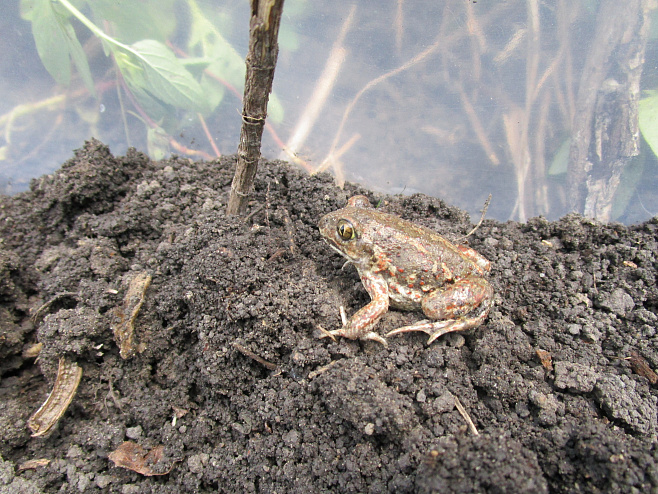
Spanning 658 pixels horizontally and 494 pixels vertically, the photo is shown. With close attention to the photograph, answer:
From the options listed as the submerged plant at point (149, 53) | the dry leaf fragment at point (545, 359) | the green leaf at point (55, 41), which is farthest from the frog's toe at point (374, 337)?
the green leaf at point (55, 41)

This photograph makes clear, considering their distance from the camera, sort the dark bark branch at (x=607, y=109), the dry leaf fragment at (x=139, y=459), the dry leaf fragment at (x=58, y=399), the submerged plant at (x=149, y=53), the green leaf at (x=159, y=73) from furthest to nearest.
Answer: the green leaf at (x=159, y=73), the submerged plant at (x=149, y=53), the dark bark branch at (x=607, y=109), the dry leaf fragment at (x=58, y=399), the dry leaf fragment at (x=139, y=459)

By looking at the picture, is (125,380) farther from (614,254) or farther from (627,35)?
(627,35)

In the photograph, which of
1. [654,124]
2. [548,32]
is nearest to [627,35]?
[548,32]

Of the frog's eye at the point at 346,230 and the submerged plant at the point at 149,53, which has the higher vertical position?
the submerged plant at the point at 149,53

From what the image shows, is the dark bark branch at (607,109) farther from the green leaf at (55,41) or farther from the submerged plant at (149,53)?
the green leaf at (55,41)

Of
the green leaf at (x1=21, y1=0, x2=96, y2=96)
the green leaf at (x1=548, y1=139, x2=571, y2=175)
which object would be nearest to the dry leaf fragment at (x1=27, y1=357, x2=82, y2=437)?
the green leaf at (x1=21, y1=0, x2=96, y2=96)

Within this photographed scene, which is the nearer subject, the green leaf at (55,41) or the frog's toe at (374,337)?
the frog's toe at (374,337)

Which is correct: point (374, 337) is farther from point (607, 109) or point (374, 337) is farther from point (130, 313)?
point (607, 109)

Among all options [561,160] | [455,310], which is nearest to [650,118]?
[561,160]

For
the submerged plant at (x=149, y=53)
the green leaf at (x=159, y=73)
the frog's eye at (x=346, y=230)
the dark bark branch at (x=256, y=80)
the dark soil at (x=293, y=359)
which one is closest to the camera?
the dark bark branch at (x=256, y=80)
